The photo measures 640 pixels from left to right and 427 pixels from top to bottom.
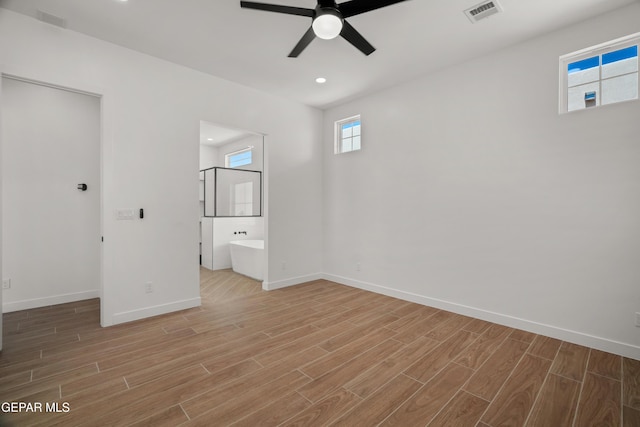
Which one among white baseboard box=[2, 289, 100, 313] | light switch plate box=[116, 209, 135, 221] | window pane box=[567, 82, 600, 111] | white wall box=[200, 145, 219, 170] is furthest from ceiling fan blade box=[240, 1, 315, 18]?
white wall box=[200, 145, 219, 170]

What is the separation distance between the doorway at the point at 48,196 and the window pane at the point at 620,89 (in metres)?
5.20

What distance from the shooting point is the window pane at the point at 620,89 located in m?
2.48

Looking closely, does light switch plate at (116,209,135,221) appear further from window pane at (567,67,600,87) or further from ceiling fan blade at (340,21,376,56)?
window pane at (567,67,600,87)

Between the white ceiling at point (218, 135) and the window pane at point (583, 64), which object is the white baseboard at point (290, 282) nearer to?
the white ceiling at point (218, 135)

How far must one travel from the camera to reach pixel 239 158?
7035 millimetres

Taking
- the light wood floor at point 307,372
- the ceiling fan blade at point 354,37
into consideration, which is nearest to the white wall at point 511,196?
the light wood floor at point 307,372

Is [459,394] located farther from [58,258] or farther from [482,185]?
[58,258]

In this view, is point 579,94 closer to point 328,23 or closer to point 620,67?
point 620,67

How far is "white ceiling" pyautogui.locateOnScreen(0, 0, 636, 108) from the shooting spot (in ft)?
8.10

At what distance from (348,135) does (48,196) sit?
13.9 ft

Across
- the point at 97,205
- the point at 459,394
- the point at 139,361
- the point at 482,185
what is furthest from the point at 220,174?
the point at 459,394

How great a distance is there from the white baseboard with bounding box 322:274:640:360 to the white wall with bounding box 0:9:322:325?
269 centimetres

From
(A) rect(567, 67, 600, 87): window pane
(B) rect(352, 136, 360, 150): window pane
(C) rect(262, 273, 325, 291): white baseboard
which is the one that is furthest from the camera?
(B) rect(352, 136, 360, 150): window pane


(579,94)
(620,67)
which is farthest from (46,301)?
(620,67)
